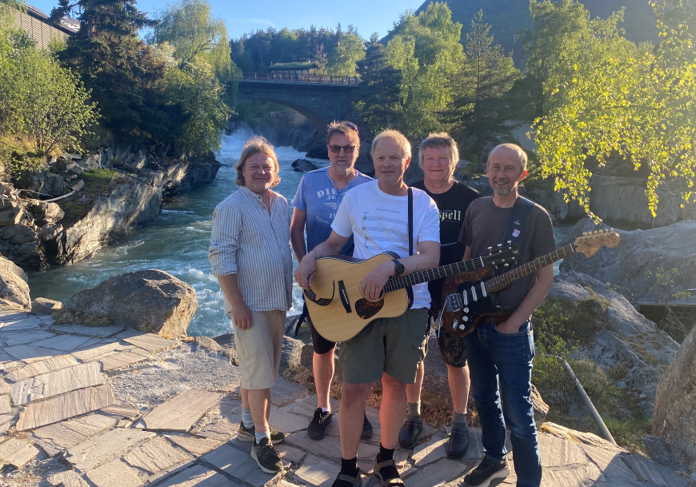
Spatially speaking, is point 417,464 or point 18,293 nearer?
point 417,464

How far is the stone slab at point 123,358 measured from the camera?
4.14m

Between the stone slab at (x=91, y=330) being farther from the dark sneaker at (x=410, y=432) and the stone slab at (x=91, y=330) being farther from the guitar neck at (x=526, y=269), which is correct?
the guitar neck at (x=526, y=269)

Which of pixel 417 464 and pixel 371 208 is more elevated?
pixel 371 208

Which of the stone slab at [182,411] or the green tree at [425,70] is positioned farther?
the green tree at [425,70]

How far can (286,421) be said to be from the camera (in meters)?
3.27

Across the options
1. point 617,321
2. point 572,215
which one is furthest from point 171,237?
point 572,215

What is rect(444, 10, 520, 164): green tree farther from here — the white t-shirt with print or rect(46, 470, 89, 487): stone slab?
rect(46, 470, 89, 487): stone slab

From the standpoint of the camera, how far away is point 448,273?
2.46 metres

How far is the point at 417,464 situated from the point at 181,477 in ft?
4.40

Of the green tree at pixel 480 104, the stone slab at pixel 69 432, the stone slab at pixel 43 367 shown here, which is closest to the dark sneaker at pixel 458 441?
the stone slab at pixel 69 432

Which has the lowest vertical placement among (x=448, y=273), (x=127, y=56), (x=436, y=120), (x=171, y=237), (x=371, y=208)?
(x=171, y=237)

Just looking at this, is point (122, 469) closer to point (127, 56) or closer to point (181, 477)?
point (181, 477)

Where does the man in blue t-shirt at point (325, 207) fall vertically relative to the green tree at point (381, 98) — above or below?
below

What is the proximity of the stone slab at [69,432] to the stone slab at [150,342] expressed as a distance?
1.17m
